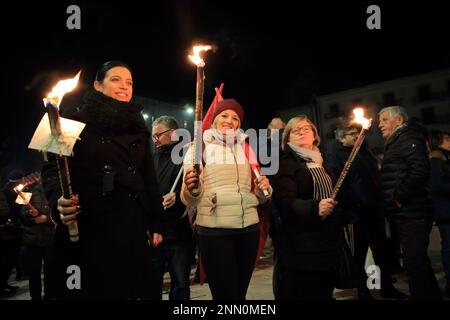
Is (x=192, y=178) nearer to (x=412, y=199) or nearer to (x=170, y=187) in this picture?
(x=170, y=187)

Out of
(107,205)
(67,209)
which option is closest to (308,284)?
(107,205)

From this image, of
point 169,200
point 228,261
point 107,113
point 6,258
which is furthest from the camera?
point 6,258

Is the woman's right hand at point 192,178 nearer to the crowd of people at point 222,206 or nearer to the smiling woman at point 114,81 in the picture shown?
the crowd of people at point 222,206

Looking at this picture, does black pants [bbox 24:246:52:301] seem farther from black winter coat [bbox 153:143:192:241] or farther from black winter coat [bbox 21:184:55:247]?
black winter coat [bbox 153:143:192:241]

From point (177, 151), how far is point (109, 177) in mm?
2183

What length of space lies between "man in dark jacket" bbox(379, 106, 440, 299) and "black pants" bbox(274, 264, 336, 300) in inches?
47.1

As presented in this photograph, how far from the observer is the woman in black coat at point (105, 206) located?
2.17 metres

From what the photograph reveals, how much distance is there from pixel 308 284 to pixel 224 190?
3.94ft

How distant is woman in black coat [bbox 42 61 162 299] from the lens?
7.11ft

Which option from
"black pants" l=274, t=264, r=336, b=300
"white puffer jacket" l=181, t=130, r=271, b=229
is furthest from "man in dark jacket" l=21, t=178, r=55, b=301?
"black pants" l=274, t=264, r=336, b=300

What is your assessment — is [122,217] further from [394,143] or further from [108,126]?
[394,143]

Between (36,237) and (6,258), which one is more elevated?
(36,237)

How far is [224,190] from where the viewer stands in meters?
3.29
